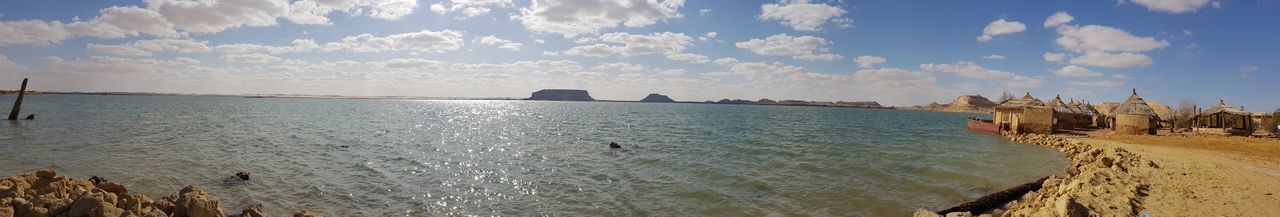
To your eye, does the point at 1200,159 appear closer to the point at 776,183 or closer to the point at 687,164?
the point at 776,183

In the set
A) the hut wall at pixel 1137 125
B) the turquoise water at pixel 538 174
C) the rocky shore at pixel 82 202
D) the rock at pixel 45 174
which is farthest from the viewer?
the hut wall at pixel 1137 125

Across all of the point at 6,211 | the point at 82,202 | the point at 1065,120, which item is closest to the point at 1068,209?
the point at 82,202

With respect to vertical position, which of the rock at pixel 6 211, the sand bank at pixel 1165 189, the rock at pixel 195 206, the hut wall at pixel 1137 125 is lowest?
the rock at pixel 195 206

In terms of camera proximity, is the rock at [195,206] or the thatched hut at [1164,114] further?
the thatched hut at [1164,114]

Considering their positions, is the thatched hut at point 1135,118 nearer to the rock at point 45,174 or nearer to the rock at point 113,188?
the rock at point 113,188

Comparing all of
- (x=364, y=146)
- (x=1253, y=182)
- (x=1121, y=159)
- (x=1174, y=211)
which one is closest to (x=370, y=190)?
(x=364, y=146)

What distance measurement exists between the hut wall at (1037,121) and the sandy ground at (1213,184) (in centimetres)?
1737

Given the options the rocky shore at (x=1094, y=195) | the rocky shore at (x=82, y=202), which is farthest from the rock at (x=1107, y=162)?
the rocky shore at (x=82, y=202)

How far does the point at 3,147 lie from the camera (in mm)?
22750

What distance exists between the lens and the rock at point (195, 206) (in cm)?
976

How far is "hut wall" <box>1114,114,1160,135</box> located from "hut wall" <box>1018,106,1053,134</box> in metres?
4.20

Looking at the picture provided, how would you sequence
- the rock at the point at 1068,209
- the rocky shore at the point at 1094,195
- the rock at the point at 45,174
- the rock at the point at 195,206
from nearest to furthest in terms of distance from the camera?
the rock at the point at 1068,209 < the rock at the point at 195,206 < the rocky shore at the point at 1094,195 < the rock at the point at 45,174

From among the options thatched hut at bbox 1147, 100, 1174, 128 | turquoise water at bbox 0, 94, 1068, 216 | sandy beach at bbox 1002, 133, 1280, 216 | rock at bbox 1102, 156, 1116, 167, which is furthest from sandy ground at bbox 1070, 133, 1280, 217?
thatched hut at bbox 1147, 100, 1174, 128

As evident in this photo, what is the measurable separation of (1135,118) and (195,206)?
165ft
